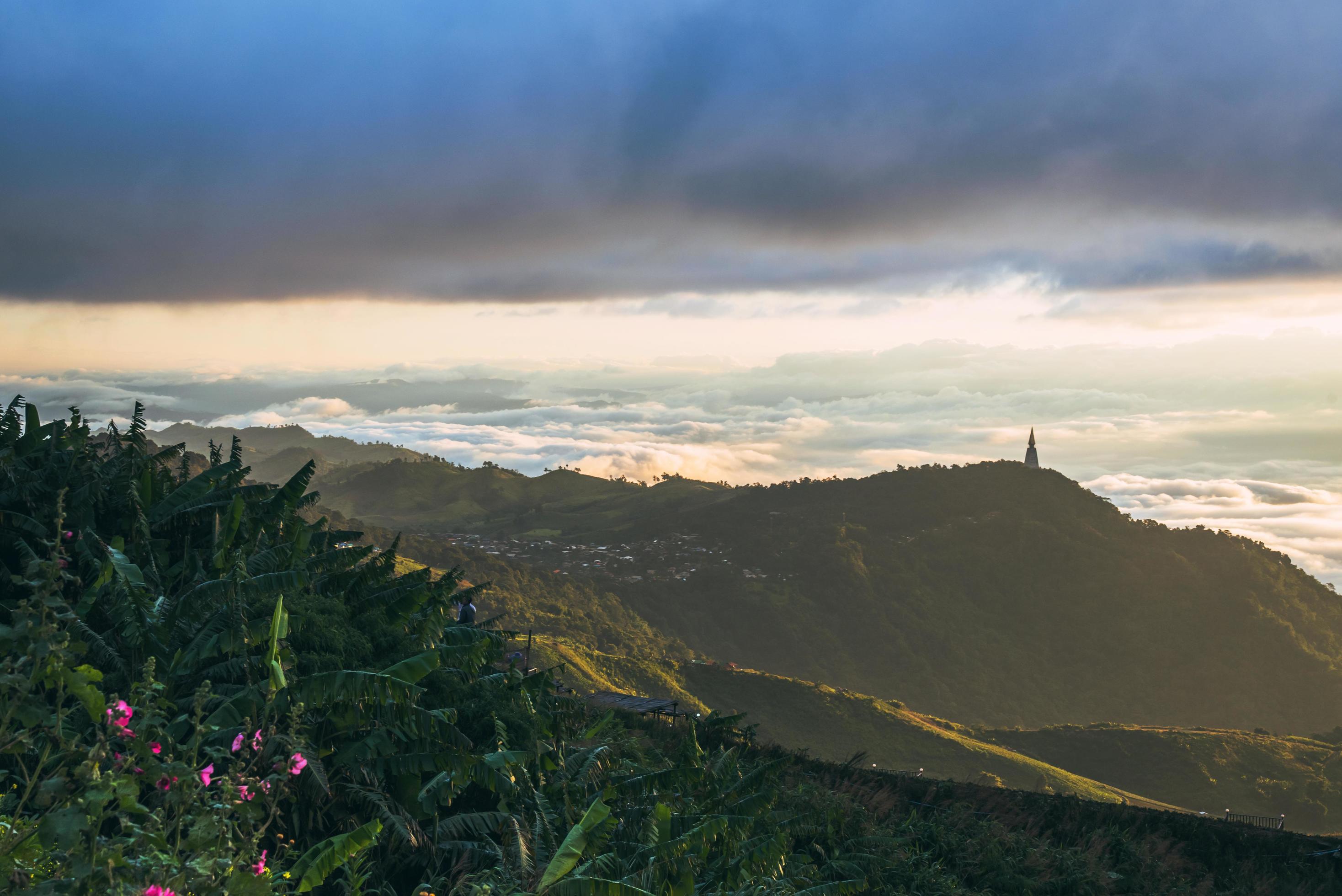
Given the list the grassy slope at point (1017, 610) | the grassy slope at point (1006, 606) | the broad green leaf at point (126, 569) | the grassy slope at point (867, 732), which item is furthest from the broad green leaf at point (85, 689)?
the grassy slope at point (1017, 610)

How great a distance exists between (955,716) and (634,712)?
3792 inches

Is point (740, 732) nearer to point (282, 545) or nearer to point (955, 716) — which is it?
point (282, 545)

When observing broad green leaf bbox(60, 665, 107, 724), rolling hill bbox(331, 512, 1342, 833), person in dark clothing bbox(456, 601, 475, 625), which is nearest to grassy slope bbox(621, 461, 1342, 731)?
rolling hill bbox(331, 512, 1342, 833)

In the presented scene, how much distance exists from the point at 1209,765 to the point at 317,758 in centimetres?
8536

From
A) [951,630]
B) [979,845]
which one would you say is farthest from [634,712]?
[951,630]

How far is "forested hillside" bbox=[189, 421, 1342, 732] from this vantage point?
130500 mm

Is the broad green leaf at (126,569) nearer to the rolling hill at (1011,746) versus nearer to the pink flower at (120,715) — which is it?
the pink flower at (120,715)

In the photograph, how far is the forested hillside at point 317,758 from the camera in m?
6.40

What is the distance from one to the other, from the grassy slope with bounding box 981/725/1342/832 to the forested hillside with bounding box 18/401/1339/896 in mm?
58110

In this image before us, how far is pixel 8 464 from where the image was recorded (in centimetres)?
1834

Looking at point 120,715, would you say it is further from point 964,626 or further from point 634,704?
point 964,626

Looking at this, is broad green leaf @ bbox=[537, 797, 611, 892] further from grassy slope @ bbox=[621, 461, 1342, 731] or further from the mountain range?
grassy slope @ bbox=[621, 461, 1342, 731]

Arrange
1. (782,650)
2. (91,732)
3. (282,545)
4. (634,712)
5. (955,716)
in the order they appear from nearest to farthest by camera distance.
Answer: (91,732) → (282,545) → (634,712) → (955,716) → (782,650)

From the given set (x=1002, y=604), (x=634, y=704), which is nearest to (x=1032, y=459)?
(x=1002, y=604)
